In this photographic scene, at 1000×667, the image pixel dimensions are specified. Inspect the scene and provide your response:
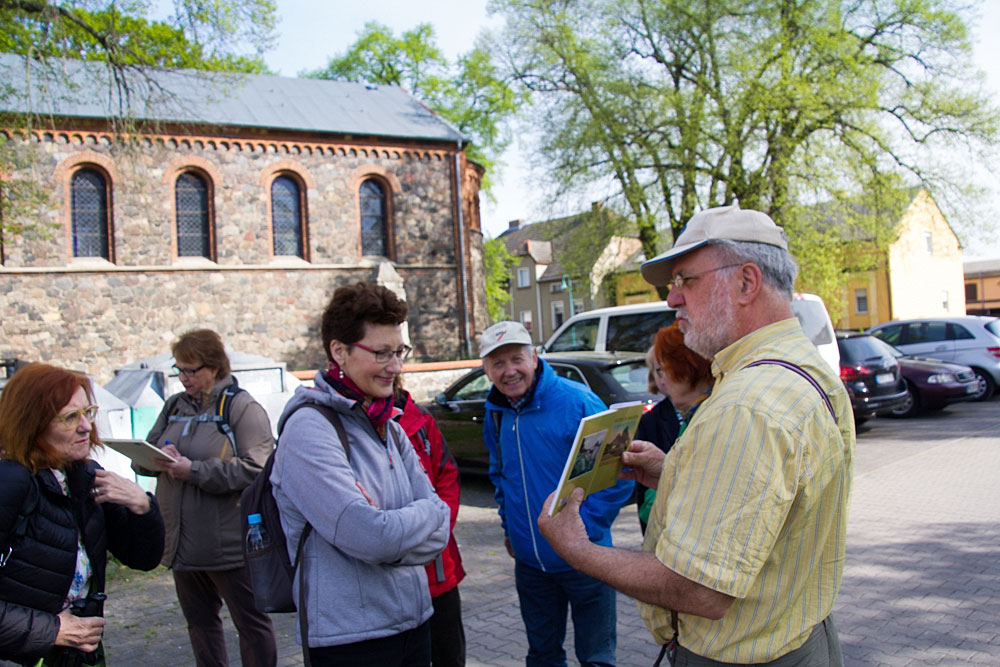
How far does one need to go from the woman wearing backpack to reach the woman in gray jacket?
4.51ft

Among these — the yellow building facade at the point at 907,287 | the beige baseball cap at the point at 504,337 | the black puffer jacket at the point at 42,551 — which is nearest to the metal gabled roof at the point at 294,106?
the beige baseball cap at the point at 504,337

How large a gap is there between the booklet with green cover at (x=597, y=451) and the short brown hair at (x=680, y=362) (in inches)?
47.3

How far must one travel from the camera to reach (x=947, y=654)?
4.24 m

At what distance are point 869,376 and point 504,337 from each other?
10.6 m

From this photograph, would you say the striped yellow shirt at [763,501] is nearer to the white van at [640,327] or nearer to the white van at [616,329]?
the white van at [640,327]

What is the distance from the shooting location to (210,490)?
373cm

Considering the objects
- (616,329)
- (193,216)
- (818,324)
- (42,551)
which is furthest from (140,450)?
(193,216)

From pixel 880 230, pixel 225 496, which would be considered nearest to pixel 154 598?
pixel 225 496

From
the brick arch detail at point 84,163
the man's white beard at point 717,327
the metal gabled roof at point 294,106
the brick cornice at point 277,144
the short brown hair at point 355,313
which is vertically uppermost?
the metal gabled roof at point 294,106

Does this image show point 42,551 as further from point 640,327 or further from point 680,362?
point 640,327

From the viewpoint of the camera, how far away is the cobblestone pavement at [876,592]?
4.52 metres

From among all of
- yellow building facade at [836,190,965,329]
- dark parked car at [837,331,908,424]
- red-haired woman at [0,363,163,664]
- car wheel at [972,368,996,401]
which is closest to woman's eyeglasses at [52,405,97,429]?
red-haired woman at [0,363,163,664]

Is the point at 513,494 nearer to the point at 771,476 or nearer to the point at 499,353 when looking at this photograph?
the point at 499,353

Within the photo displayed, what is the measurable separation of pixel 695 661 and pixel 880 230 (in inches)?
948
